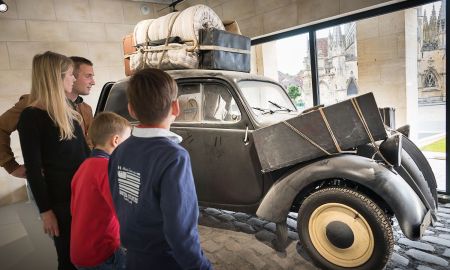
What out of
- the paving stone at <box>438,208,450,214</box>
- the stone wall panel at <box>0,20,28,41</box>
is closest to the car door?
the paving stone at <box>438,208,450,214</box>

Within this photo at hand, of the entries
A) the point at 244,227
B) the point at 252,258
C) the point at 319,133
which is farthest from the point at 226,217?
the point at 319,133

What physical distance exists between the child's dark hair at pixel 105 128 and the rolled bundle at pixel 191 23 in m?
2.02

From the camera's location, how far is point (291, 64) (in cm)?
560

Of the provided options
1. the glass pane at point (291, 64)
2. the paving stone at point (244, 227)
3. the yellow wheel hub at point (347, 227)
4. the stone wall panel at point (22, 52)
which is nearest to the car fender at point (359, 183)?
the yellow wheel hub at point (347, 227)

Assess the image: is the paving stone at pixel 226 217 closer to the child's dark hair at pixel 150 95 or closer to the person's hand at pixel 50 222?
the person's hand at pixel 50 222

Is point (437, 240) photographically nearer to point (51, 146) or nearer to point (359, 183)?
point (359, 183)

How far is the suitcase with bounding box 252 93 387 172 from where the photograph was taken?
2346mm

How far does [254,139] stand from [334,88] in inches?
123

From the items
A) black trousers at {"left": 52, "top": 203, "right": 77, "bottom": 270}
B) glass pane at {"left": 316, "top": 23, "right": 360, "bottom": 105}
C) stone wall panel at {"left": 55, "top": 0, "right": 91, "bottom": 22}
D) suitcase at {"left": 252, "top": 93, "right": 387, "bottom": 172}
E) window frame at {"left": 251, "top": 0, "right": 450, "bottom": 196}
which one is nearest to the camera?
black trousers at {"left": 52, "top": 203, "right": 77, "bottom": 270}

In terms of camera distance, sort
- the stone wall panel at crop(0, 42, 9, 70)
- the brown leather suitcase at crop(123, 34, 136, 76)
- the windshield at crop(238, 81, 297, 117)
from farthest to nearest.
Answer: the stone wall panel at crop(0, 42, 9, 70) → the brown leather suitcase at crop(123, 34, 136, 76) → the windshield at crop(238, 81, 297, 117)

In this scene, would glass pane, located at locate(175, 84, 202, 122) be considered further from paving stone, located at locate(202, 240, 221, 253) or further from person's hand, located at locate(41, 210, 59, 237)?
person's hand, located at locate(41, 210, 59, 237)

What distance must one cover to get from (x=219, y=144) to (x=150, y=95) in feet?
6.23

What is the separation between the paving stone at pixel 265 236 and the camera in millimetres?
3051

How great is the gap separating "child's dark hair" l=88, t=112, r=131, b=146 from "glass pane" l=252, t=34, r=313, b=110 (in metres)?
3.57
